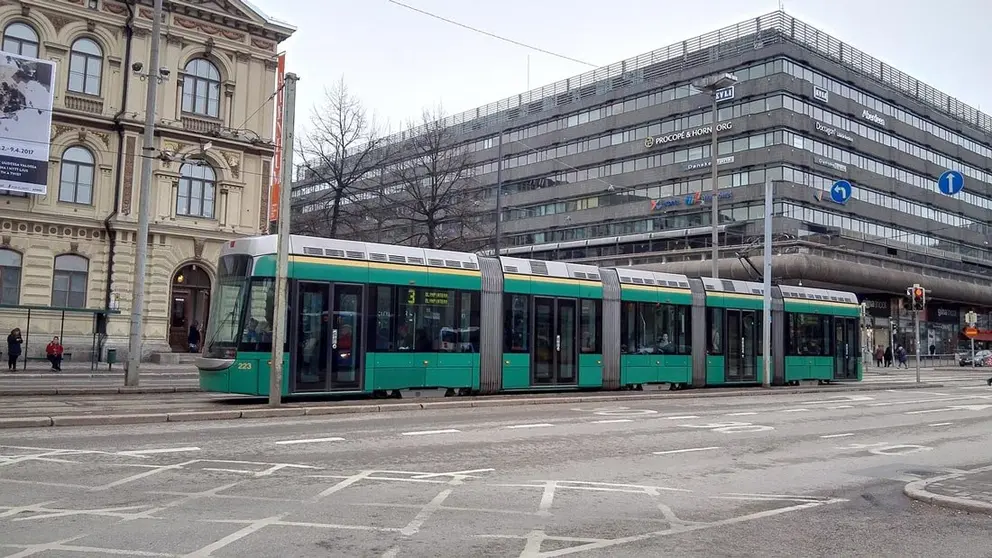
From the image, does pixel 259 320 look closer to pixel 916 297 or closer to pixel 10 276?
pixel 10 276

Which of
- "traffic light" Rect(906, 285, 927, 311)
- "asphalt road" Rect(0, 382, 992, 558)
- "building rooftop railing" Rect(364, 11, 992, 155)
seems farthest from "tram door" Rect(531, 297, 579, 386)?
"building rooftop railing" Rect(364, 11, 992, 155)

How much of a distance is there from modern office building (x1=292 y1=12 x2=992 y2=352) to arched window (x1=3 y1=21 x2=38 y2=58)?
86.4 feet

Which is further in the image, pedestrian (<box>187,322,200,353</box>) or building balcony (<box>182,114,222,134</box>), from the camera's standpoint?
building balcony (<box>182,114,222,134</box>)

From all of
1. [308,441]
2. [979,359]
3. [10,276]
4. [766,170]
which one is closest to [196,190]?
[10,276]

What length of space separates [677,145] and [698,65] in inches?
259

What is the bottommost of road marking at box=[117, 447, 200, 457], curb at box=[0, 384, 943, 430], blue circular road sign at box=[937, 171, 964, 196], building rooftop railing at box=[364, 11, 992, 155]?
road marking at box=[117, 447, 200, 457]

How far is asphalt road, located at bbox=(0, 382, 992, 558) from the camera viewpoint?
631 cm

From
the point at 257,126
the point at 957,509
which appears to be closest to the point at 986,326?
the point at 257,126

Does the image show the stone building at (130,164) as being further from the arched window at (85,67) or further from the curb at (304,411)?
the curb at (304,411)

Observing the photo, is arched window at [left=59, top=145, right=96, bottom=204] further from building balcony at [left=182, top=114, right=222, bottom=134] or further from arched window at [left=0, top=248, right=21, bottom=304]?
building balcony at [left=182, top=114, right=222, bottom=134]

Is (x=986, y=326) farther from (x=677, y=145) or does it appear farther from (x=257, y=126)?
(x=257, y=126)

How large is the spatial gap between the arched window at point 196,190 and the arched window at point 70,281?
4.38 meters

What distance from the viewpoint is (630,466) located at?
10430 mm

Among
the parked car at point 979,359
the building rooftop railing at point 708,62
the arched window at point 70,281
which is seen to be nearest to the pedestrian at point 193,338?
the arched window at point 70,281
